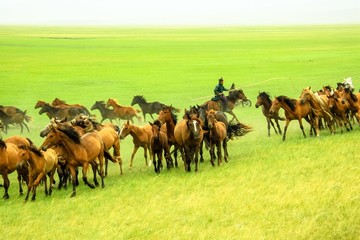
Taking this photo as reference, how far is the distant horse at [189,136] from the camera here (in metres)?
13.8

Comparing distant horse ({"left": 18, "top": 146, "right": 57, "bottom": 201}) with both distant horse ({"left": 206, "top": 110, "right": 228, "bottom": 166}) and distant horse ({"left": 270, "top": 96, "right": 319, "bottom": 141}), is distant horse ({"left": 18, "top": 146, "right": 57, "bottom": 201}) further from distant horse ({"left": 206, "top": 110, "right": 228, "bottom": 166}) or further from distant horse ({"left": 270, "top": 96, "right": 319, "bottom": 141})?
distant horse ({"left": 270, "top": 96, "right": 319, "bottom": 141})

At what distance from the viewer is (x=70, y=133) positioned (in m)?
12.2

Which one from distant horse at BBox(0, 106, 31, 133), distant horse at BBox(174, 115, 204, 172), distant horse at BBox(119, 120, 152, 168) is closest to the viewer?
distant horse at BBox(174, 115, 204, 172)

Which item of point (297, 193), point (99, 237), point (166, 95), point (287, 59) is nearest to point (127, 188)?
point (99, 237)

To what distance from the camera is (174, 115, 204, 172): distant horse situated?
13797 mm

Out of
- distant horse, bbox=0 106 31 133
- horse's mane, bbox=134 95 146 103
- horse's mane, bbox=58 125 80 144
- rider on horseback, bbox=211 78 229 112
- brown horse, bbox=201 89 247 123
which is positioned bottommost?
distant horse, bbox=0 106 31 133

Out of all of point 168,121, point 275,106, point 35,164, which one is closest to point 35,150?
point 35,164

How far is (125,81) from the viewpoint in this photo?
42.5 metres

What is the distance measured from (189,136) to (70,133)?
368 cm

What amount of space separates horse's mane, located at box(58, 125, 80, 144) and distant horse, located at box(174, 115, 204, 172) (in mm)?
3329

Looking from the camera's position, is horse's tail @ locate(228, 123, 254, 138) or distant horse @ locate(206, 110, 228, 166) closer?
distant horse @ locate(206, 110, 228, 166)

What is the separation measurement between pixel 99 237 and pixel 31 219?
7.15 ft

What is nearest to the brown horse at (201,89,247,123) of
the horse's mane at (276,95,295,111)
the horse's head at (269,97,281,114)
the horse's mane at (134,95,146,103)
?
the horse's head at (269,97,281,114)

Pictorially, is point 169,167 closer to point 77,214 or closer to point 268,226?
point 77,214
